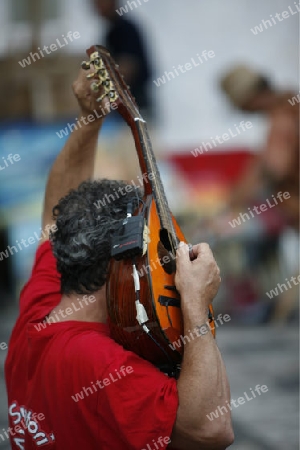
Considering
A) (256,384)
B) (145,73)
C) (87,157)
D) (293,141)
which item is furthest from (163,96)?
(87,157)

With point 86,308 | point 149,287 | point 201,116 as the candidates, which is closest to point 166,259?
point 149,287

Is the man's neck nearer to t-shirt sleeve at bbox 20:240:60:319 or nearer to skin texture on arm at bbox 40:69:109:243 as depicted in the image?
t-shirt sleeve at bbox 20:240:60:319

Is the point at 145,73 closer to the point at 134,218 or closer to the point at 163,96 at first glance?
the point at 163,96

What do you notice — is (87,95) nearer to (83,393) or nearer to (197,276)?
(197,276)

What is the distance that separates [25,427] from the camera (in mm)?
2555

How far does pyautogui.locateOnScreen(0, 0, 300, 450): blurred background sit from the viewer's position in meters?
9.00

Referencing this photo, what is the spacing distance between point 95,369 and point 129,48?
275 inches

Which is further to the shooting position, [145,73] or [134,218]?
[145,73]

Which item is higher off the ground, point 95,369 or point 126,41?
point 126,41

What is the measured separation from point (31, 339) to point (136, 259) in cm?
51

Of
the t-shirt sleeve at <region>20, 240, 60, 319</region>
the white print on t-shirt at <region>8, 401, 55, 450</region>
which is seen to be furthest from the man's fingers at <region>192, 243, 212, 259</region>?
the white print on t-shirt at <region>8, 401, 55, 450</region>

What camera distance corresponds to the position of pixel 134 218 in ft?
7.47

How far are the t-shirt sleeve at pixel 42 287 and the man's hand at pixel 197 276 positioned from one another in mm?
611

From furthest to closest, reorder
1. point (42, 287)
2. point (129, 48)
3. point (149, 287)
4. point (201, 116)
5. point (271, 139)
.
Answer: point (201, 116)
point (271, 139)
point (129, 48)
point (42, 287)
point (149, 287)
